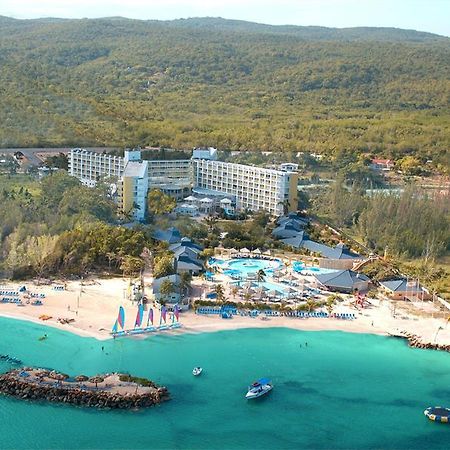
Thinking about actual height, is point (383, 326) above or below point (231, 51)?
below

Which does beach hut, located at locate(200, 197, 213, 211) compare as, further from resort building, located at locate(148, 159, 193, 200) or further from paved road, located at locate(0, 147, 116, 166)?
paved road, located at locate(0, 147, 116, 166)

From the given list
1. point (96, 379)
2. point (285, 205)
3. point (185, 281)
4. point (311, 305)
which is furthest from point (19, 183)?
point (96, 379)

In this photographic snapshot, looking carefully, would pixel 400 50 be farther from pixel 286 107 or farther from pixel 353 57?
pixel 286 107

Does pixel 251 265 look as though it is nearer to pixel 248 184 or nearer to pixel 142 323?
pixel 142 323

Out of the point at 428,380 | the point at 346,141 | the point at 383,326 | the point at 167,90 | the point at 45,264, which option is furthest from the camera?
the point at 167,90

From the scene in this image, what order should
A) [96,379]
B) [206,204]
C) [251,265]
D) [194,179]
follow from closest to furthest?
[96,379], [251,265], [206,204], [194,179]

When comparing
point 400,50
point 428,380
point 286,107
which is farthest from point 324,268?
point 400,50
